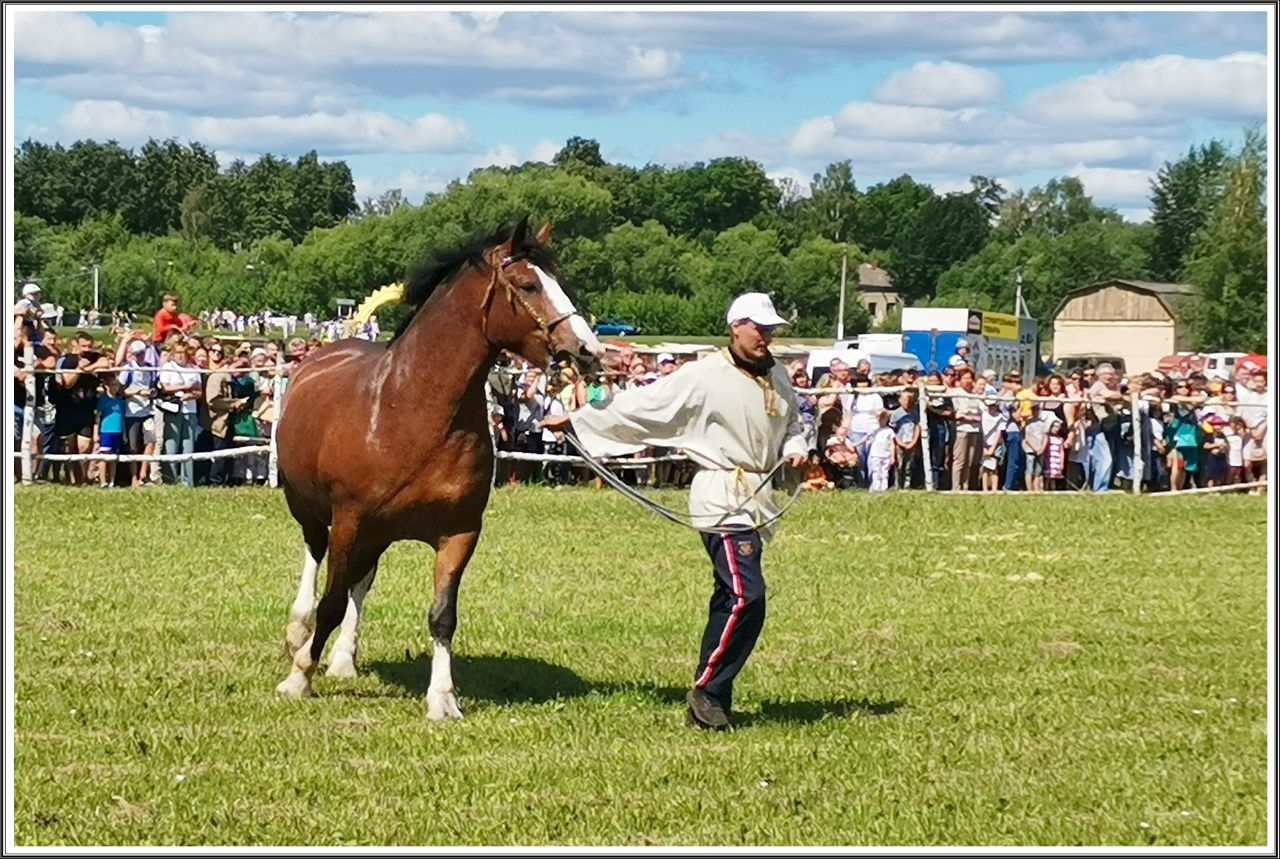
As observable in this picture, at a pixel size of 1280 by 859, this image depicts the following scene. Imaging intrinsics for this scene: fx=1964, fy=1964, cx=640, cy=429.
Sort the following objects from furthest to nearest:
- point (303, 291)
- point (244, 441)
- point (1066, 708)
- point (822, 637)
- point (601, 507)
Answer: point (303, 291) → point (244, 441) → point (601, 507) → point (822, 637) → point (1066, 708)

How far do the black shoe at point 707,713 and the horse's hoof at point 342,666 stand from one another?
2322 mm

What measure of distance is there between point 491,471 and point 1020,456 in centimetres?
1621

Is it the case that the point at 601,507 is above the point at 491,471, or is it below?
below

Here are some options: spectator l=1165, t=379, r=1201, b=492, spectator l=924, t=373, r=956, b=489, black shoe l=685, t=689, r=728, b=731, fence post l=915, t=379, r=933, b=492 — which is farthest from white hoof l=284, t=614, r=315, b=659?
spectator l=1165, t=379, r=1201, b=492

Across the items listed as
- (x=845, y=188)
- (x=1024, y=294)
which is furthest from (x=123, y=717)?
(x=845, y=188)

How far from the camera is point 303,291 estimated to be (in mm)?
87312

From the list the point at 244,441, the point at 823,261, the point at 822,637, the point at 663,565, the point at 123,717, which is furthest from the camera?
the point at 823,261

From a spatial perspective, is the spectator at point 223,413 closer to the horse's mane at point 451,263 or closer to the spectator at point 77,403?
the spectator at point 77,403

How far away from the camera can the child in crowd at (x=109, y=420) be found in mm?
21156

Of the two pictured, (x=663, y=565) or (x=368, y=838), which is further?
(x=663, y=565)

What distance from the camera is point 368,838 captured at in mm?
6867

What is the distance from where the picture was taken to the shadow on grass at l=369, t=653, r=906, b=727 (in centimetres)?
959

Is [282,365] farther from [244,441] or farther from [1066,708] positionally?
[1066,708]

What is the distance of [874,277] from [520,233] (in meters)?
136
